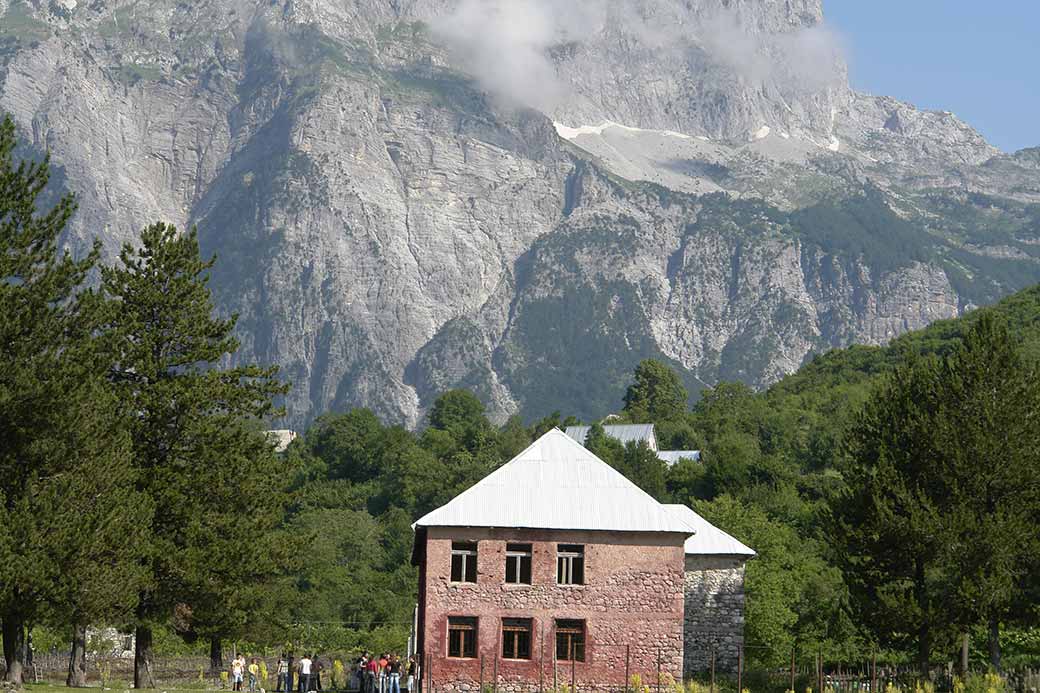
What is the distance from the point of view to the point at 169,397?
5344 cm

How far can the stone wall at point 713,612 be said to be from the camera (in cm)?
5850

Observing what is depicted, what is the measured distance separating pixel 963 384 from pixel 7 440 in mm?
31571

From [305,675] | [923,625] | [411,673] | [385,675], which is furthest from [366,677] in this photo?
[923,625]

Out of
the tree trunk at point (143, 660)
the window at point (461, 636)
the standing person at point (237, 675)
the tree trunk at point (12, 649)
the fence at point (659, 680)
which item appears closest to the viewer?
the tree trunk at point (12, 649)

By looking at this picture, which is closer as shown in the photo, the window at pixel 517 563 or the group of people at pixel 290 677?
the group of people at pixel 290 677

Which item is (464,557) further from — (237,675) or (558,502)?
(237,675)

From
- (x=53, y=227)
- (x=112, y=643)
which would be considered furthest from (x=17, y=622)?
(x=112, y=643)

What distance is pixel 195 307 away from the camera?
5597cm

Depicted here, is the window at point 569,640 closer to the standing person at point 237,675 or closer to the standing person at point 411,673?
the standing person at point 411,673

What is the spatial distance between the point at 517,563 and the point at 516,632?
2.42 metres

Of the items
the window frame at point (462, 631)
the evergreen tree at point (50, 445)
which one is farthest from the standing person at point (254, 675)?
the evergreen tree at point (50, 445)

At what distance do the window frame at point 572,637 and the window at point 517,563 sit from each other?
6.33ft

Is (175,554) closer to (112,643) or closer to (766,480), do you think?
(112,643)

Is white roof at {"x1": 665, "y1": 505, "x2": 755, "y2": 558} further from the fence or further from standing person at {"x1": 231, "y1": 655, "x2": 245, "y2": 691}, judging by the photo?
standing person at {"x1": 231, "y1": 655, "x2": 245, "y2": 691}
